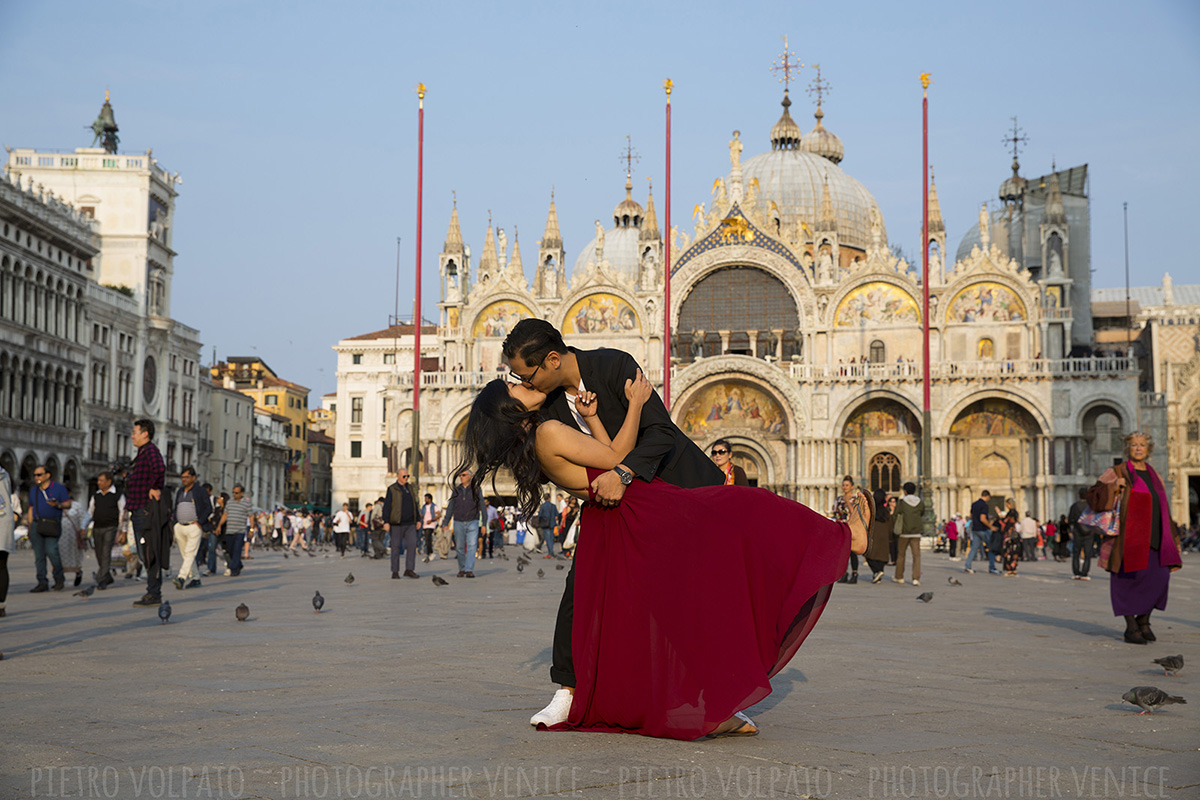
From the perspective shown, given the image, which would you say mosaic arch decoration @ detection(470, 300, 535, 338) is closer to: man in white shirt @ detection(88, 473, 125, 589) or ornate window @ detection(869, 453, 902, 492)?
ornate window @ detection(869, 453, 902, 492)

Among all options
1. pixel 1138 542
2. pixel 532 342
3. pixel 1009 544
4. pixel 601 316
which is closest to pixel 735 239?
pixel 601 316

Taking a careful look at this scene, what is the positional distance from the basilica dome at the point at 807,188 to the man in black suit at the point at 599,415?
5040 centimetres

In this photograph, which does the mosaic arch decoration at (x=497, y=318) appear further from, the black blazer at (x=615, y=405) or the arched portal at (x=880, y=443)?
the black blazer at (x=615, y=405)

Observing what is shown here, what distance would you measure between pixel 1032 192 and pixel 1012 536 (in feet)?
136

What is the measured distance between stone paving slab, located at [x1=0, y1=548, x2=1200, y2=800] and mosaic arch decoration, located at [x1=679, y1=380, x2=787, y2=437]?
33.8 m

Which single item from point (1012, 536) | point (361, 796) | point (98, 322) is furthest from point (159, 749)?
point (98, 322)

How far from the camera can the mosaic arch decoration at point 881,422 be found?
142 feet

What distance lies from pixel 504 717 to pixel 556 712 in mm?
405

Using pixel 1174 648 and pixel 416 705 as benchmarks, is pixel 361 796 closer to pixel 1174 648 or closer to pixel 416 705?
pixel 416 705

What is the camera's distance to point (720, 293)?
46719mm

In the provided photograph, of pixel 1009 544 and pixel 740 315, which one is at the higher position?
pixel 740 315

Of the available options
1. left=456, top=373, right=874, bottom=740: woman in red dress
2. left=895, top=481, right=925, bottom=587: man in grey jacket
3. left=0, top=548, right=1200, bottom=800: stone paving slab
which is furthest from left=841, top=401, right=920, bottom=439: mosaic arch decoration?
left=456, top=373, right=874, bottom=740: woman in red dress

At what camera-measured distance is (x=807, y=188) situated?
56.7m

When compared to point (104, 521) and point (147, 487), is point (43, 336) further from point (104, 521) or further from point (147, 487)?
point (147, 487)
